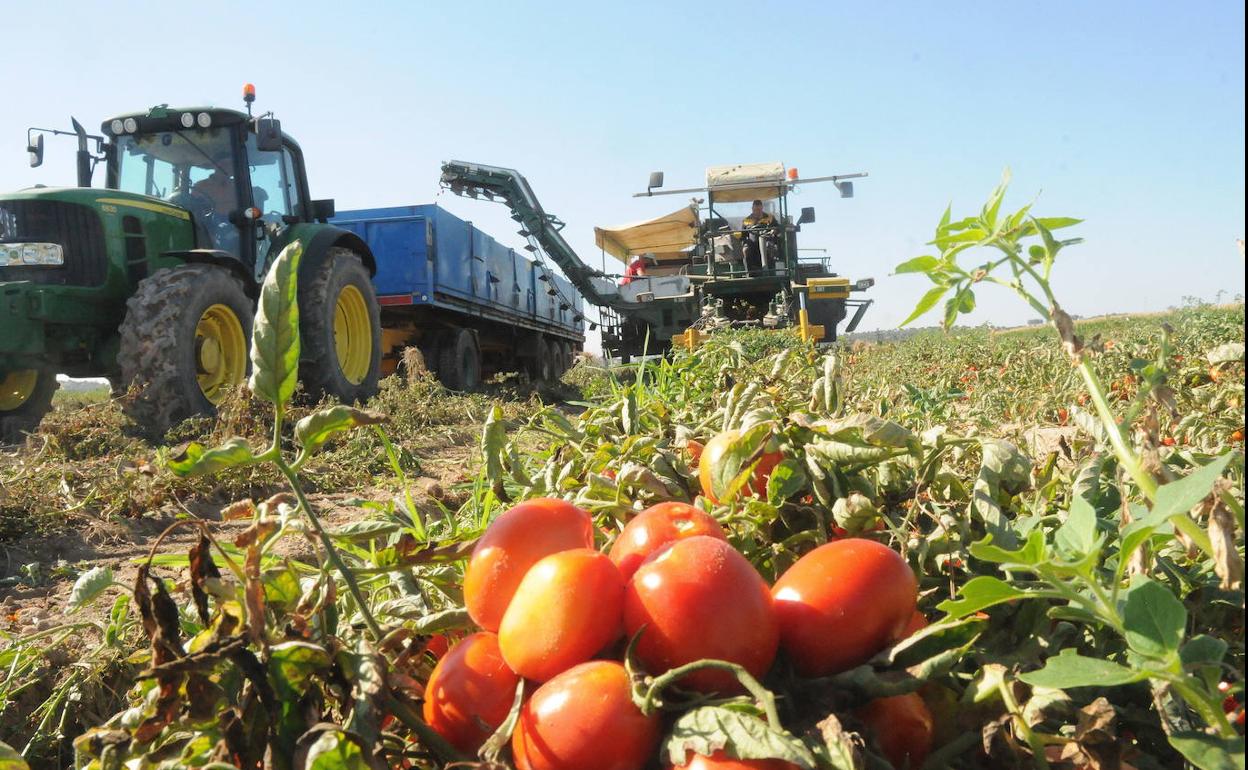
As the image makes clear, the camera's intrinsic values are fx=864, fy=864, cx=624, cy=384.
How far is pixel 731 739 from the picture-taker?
0.72 metres

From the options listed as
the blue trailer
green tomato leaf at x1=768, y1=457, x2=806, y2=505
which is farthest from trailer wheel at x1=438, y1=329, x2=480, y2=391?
green tomato leaf at x1=768, y1=457, x2=806, y2=505

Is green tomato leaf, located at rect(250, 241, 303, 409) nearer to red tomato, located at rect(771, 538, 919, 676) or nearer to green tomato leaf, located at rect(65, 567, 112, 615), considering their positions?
green tomato leaf, located at rect(65, 567, 112, 615)

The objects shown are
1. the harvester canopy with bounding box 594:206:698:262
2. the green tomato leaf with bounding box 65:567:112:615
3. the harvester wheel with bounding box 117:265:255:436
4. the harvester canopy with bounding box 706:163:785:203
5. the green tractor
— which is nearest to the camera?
the green tomato leaf with bounding box 65:567:112:615

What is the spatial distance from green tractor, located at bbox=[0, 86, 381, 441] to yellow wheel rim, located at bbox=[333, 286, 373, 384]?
0.01 metres

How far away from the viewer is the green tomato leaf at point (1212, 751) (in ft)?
2.11

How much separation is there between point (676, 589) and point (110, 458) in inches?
201

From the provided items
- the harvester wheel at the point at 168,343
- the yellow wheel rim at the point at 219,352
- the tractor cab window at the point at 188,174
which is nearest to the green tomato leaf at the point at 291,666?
the harvester wheel at the point at 168,343

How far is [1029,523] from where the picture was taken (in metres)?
1.04

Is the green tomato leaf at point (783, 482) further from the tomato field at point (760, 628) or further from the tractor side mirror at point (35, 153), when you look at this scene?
the tractor side mirror at point (35, 153)

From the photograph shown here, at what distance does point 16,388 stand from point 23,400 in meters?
0.12

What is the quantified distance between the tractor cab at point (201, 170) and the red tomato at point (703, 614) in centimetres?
708

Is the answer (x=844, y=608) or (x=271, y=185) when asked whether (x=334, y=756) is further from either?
(x=271, y=185)

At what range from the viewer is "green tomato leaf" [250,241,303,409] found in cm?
90

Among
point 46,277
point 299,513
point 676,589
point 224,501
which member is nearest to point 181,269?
point 46,277
